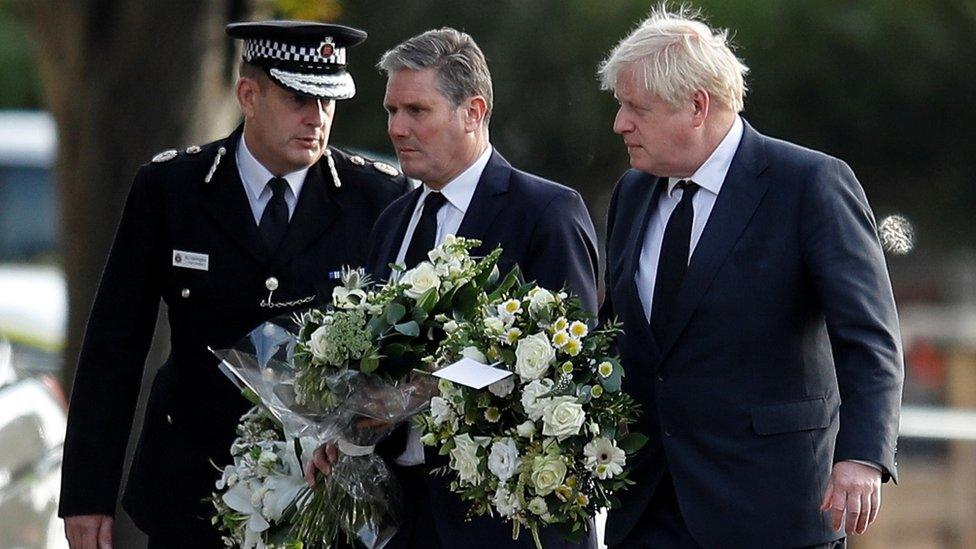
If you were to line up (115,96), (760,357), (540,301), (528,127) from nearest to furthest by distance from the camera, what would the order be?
(540,301)
(760,357)
(115,96)
(528,127)

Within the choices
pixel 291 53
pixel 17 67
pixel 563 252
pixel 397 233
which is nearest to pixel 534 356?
pixel 563 252

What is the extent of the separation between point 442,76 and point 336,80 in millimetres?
606

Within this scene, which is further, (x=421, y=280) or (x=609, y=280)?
(x=609, y=280)

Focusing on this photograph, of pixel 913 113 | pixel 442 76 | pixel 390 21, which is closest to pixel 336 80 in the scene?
pixel 442 76

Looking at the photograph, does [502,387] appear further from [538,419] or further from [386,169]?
[386,169]

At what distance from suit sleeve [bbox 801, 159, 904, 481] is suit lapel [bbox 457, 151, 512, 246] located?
802 mm

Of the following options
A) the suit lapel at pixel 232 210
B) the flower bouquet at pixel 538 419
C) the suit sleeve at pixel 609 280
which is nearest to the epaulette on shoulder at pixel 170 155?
the suit lapel at pixel 232 210

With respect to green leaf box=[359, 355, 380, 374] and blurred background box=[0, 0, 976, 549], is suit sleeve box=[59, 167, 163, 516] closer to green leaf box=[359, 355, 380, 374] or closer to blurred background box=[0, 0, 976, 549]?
blurred background box=[0, 0, 976, 549]

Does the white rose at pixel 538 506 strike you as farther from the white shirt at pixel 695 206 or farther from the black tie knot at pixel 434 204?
the black tie knot at pixel 434 204

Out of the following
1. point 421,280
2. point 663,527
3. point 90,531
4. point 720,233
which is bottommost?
point 90,531

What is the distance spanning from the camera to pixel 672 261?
3.88 m

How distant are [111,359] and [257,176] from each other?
651 mm

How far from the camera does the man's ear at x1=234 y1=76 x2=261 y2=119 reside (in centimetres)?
473

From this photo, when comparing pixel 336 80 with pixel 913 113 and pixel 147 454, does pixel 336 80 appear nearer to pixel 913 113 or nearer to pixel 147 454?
pixel 147 454
